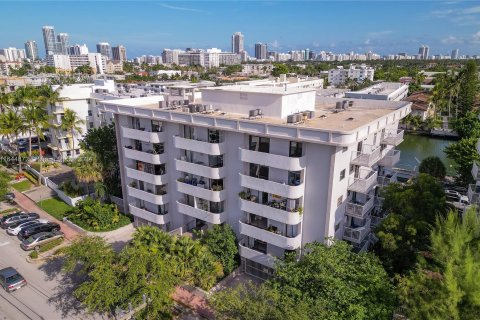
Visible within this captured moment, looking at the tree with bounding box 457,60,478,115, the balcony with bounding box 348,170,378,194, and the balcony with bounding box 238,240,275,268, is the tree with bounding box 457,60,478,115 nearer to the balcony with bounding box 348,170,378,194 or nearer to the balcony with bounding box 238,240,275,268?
the balcony with bounding box 348,170,378,194

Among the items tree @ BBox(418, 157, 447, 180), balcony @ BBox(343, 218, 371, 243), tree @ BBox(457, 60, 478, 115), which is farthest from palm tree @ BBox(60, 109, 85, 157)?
tree @ BBox(457, 60, 478, 115)

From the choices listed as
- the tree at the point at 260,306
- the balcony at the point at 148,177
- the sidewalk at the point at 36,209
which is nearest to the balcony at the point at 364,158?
the tree at the point at 260,306

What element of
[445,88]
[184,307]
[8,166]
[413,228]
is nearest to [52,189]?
[8,166]

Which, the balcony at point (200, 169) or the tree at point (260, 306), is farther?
the balcony at point (200, 169)

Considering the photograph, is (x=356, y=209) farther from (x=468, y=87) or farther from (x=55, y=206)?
(x=468, y=87)

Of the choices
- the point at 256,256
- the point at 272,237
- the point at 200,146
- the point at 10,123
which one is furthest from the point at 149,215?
the point at 10,123

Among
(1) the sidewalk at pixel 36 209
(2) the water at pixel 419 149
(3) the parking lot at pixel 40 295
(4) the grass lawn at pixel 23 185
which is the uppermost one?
(4) the grass lawn at pixel 23 185

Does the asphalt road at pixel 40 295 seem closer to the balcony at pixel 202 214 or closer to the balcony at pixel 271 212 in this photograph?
the balcony at pixel 202 214
